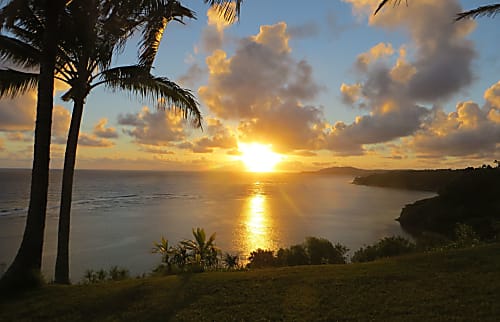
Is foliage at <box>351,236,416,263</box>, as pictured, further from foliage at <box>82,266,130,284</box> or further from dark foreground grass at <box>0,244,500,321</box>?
foliage at <box>82,266,130,284</box>

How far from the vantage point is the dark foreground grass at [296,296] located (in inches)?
201

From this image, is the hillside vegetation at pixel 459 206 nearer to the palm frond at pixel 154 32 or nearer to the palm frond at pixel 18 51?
the palm frond at pixel 154 32

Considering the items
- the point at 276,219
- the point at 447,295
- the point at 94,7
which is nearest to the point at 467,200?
the point at 276,219

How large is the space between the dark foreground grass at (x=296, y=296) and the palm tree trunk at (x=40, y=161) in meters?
0.69

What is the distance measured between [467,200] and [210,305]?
4812 cm

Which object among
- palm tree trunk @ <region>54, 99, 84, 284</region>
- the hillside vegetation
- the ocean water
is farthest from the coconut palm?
the hillside vegetation

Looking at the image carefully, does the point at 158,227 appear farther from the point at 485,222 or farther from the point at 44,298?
the point at 44,298

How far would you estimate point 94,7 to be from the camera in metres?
7.18

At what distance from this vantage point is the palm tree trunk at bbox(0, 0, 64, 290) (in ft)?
22.8

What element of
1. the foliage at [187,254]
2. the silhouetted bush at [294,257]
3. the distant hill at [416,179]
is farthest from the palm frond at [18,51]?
the distant hill at [416,179]

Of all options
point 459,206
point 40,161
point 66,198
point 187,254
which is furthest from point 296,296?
point 459,206

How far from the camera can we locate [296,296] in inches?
228

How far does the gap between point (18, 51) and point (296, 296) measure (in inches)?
295

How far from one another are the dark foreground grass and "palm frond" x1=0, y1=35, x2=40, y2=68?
4888mm
